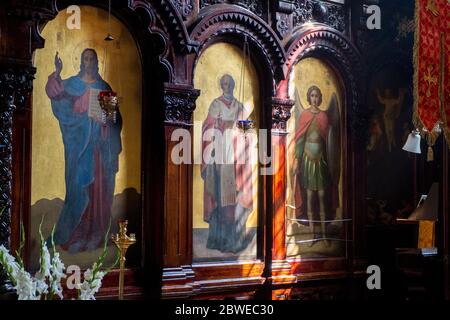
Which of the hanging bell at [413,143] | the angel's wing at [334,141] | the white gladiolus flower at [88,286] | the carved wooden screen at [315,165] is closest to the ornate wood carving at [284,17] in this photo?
the carved wooden screen at [315,165]

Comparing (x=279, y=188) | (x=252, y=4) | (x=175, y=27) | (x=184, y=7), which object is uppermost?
(x=252, y=4)

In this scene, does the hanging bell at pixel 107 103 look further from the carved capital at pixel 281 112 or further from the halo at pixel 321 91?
the halo at pixel 321 91

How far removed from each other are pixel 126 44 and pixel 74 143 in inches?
51.6

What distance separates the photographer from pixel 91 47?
7477mm

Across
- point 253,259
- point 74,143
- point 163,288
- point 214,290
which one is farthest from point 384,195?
point 74,143

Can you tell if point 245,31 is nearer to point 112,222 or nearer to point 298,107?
point 298,107

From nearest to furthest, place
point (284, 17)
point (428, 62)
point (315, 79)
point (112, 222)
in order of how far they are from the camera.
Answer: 1. point (428, 62)
2. point (112, 222)
3. point (284, 17)
4. point (315, 79)

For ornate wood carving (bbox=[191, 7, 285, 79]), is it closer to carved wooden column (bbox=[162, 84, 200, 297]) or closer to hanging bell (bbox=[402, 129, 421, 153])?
carved wooden column (bbox=[162, 84, 200, 297])

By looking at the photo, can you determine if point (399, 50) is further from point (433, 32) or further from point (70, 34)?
point (70, 34)

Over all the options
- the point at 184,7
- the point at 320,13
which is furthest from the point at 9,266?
the point at 320,13

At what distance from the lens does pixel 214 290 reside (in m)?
8.19

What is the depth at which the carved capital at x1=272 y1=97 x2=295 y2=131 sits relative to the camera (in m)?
8.90

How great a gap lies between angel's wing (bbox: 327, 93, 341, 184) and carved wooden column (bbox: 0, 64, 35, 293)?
463 centimetres

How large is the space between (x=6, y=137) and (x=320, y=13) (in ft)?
16.1
